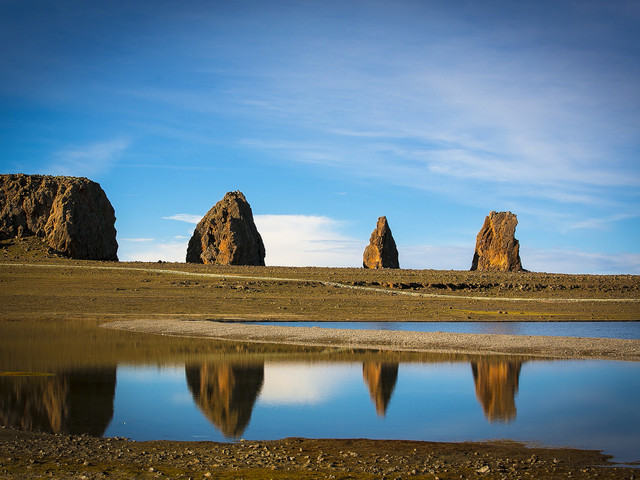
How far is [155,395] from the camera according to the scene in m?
18.1

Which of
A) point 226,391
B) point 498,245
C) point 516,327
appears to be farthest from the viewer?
point 498,245

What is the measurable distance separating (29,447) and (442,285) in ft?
195

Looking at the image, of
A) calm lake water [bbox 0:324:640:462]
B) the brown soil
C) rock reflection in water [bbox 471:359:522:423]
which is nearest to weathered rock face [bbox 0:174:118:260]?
the brown soil

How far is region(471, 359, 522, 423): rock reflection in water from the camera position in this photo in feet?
54.3

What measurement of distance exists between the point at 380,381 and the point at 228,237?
8710 cm

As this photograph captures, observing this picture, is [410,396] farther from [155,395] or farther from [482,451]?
[155,395]

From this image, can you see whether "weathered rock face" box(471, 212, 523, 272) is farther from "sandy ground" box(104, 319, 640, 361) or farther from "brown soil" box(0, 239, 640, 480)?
"sandy ground" box(104, 319, 640, 361)

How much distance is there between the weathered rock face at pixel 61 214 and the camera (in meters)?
99.2

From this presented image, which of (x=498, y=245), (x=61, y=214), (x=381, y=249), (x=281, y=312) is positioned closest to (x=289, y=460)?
(x=281, y=312)

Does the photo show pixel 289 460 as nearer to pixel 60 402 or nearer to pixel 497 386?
pixel 60 402

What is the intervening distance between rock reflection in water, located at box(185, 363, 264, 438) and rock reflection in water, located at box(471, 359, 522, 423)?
6.32 metres

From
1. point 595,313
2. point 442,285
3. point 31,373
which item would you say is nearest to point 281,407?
point 31,373

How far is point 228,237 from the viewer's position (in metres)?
106

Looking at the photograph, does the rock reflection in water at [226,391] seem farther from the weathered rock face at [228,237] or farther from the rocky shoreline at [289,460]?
the weathered rock face at [228,237]
